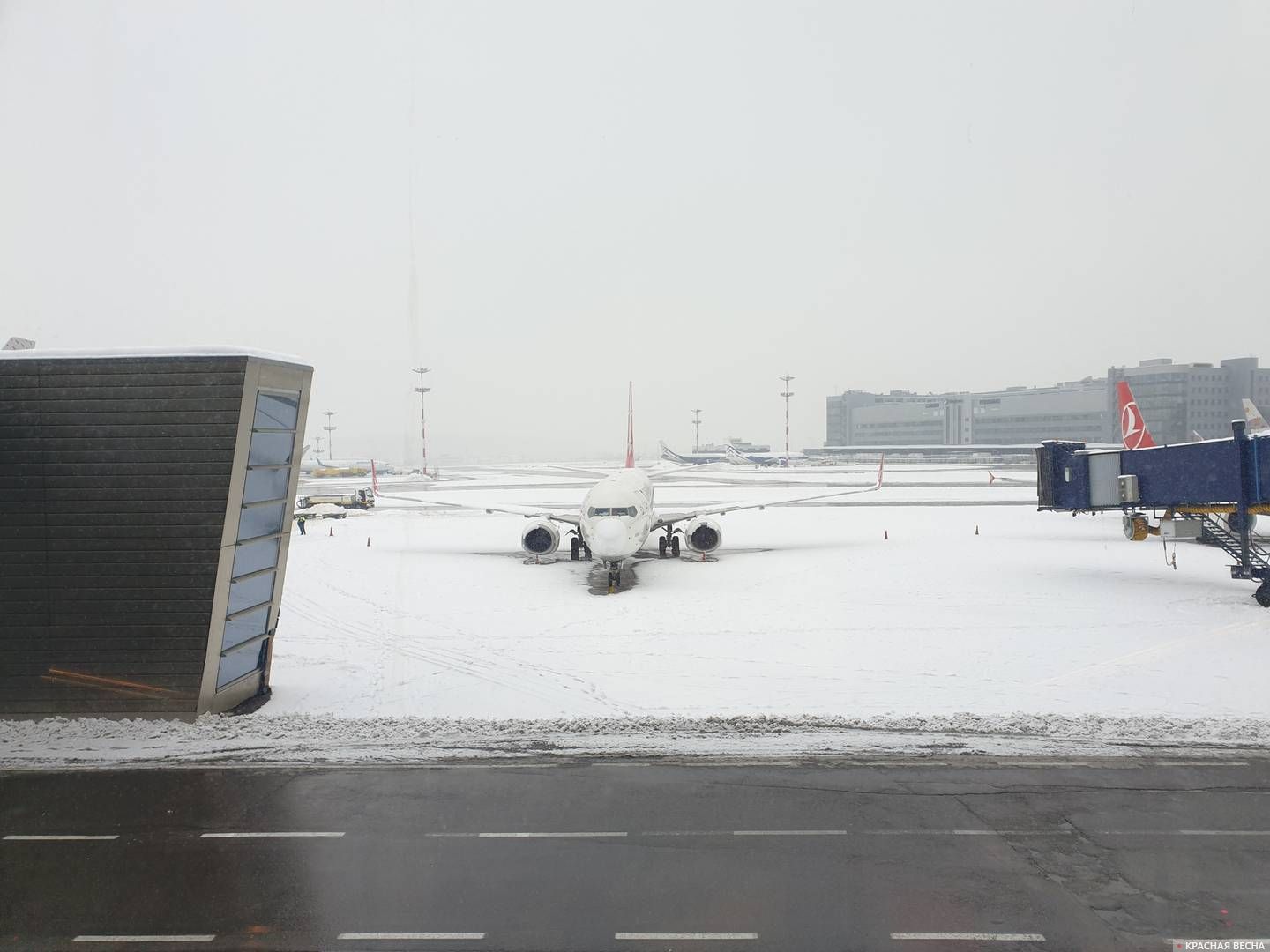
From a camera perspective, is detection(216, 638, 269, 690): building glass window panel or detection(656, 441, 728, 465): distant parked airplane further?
detection(656, 441, 728, 465): distant parked airplane

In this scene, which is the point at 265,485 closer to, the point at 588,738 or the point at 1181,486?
the point at 588,738

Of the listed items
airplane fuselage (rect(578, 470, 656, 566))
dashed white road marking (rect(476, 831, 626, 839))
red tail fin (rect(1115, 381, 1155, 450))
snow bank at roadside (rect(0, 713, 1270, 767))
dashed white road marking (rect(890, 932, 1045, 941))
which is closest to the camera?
dashed white road marking (rect(890, 932, 1045, 941))

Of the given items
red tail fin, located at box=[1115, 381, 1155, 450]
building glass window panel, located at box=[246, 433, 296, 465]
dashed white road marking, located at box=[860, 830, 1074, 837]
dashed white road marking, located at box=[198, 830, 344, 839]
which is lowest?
dashed white road marking, located at box=[198, 830, 344, 839]

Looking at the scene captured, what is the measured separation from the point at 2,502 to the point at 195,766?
21.2 feet

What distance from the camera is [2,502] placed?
14.0 meters

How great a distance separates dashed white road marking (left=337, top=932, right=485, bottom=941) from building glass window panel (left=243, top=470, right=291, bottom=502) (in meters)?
9.20

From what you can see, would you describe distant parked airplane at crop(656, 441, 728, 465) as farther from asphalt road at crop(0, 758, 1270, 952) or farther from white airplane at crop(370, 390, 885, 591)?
asphalt road at crop(0, 758, 1270, 952)

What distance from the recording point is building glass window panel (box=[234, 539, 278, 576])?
1470 centimetres

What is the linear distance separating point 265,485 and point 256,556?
1.49m

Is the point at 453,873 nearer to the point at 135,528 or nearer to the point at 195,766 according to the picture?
the point at 195,766

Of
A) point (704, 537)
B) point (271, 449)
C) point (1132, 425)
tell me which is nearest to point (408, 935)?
point (271, 449)

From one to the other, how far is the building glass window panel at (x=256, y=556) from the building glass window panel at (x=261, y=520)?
0.67ft

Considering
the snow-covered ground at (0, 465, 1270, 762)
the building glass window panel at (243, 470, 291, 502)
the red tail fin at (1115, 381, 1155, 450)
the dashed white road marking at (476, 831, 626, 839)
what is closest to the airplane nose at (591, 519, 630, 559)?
the snow-covered ground at (0, 465, 1270, 762)

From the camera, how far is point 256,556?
15.3m
